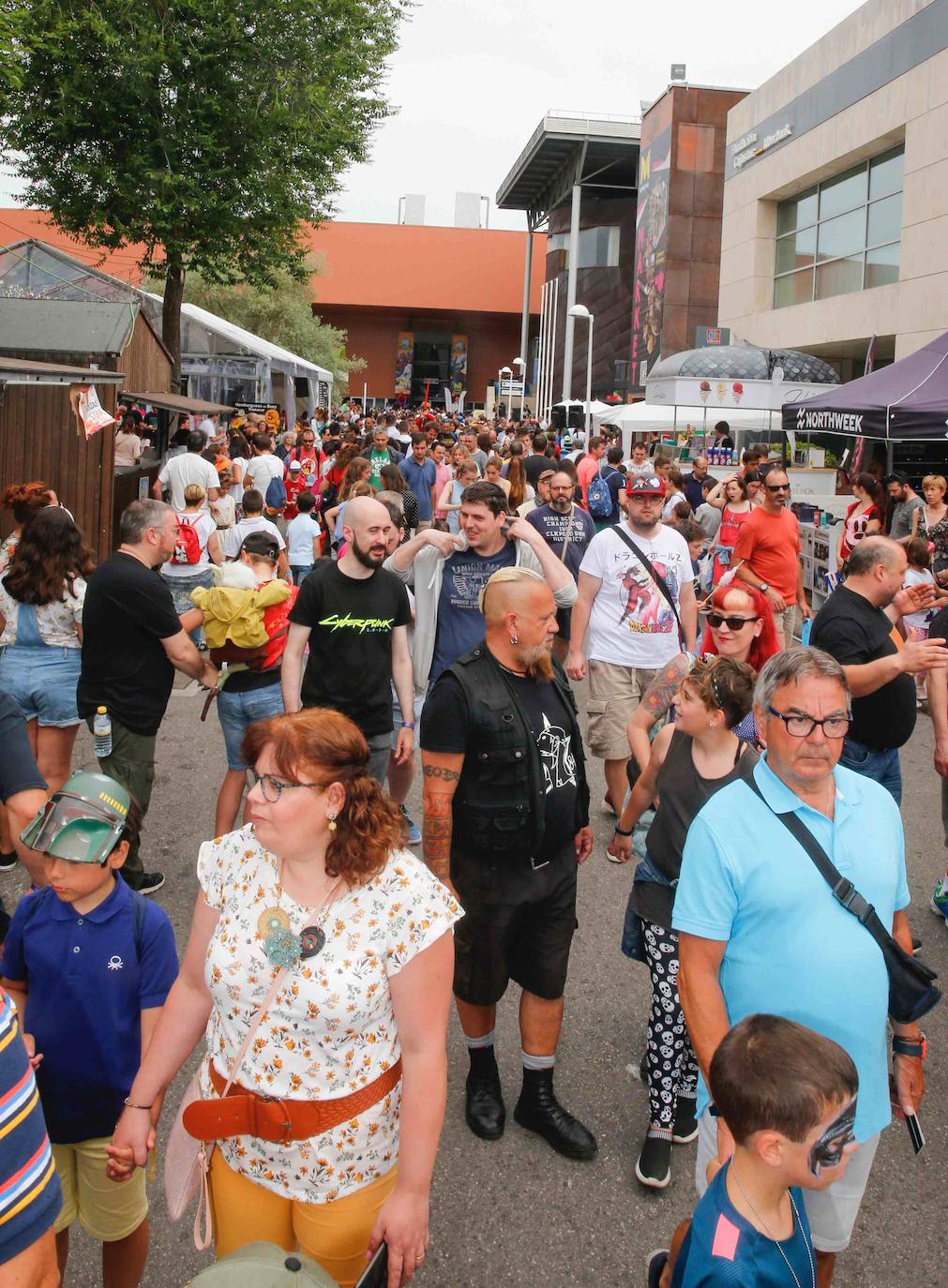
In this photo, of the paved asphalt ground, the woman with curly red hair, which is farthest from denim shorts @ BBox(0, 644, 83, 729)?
the woman with curly red hair

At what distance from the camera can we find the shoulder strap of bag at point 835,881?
99.9 inches

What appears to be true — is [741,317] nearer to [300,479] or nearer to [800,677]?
[300,479]

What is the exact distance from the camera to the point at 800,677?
2703 mm

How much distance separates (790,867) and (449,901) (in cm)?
78

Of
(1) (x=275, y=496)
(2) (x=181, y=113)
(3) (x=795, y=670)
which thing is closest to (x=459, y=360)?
(2) (x=181, y=113)

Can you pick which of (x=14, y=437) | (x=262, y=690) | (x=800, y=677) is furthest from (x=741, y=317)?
(x=800, y=677)

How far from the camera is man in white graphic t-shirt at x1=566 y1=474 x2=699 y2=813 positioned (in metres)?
6.17

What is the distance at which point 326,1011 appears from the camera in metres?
2.28

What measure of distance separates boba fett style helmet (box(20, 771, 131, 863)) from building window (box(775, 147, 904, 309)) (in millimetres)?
23650

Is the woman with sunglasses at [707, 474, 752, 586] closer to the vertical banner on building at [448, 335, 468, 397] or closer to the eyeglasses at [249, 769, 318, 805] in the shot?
the eyeglasses at [249, 769, 318, 805]

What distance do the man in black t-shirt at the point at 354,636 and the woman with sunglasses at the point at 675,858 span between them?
5.75 feet

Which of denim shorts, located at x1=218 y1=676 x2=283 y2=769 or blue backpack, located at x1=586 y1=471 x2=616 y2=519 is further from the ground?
blue backpack, located at x1=586 y1=471 x2=616 y2=519

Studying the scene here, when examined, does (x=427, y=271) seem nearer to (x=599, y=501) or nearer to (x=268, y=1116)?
(x=599, y=501)

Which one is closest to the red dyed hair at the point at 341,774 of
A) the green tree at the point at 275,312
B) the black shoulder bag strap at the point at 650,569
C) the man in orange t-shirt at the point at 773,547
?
the black shoulder bag strap at the point at 650,569
